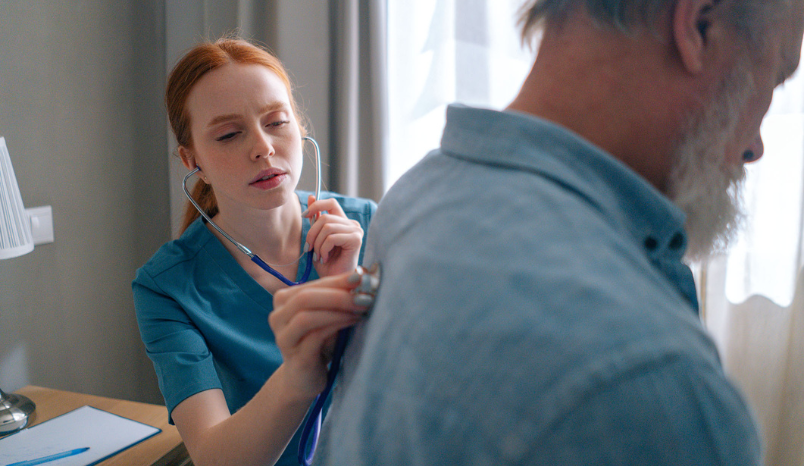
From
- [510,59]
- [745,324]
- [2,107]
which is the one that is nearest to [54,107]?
[2,107]

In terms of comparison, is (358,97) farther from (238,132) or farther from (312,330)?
(312,330)

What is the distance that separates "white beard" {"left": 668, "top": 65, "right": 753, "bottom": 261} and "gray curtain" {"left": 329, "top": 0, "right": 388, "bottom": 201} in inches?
47.4

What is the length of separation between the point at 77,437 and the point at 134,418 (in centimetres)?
13

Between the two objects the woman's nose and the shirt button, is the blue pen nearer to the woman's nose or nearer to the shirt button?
the shirt button

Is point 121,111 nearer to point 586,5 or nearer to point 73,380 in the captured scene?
point 73,380

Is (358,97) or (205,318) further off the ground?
(358,97)

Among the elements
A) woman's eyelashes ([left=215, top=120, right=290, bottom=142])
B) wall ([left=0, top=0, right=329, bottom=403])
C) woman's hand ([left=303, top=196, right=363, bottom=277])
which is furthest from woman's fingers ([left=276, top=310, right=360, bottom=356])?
wall ([left=0, top=0, right=329, bottom=403])

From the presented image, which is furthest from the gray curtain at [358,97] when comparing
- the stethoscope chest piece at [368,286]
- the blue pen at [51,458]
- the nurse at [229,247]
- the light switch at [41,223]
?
the stethoscope chest piece at [368,286]

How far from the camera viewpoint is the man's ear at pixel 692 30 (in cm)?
46

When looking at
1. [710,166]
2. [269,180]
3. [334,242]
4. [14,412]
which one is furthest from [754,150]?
[14,412]

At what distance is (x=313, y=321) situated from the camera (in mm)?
506

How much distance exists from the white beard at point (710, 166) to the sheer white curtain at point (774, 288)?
0.83m

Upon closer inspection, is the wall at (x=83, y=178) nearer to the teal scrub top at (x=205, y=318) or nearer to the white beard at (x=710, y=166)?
A: the teal scrub top at (x=205, y=318)

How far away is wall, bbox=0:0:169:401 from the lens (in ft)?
4.74
